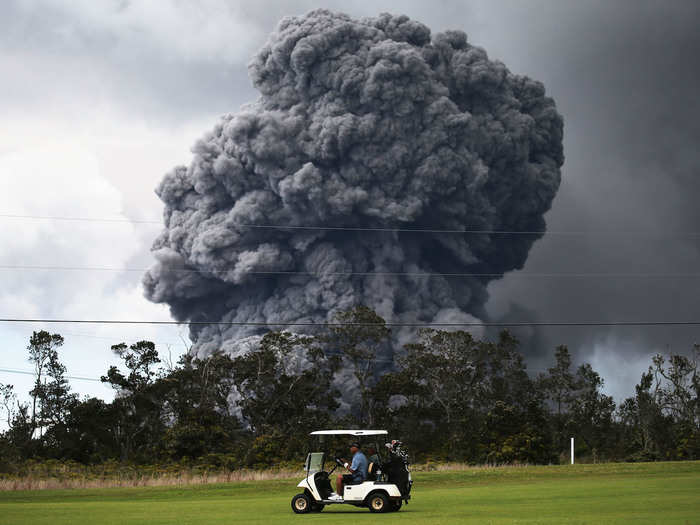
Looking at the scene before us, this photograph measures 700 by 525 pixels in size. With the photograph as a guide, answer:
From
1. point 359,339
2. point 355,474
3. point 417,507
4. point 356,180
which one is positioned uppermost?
point 356,180

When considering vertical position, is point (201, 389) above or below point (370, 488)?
above

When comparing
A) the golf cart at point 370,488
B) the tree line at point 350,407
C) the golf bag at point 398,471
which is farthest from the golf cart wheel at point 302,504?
the tree line at point 350,407

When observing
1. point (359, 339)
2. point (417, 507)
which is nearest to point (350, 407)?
point (359, 339)

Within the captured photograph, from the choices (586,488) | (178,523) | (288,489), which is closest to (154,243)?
(288,489)

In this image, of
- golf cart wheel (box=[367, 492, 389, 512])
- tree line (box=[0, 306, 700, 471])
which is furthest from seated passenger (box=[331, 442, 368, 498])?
tree line (box=[0, 306, 700, 471])

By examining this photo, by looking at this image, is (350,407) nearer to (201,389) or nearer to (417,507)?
(201,389)

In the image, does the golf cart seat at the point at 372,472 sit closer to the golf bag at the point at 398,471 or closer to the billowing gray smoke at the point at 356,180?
the golf bag at the point at 398,471
